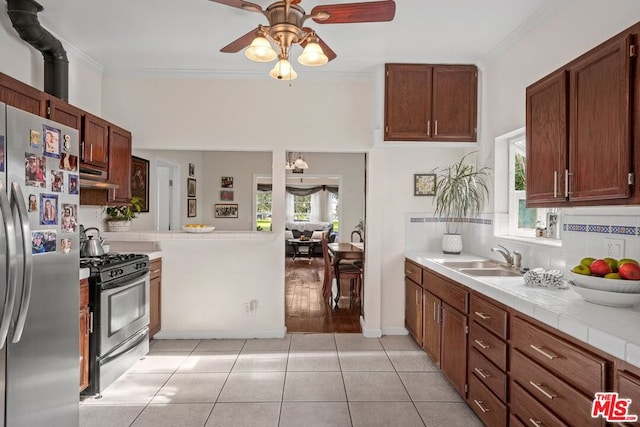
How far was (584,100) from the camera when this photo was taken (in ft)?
6.16

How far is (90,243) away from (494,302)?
116 inches

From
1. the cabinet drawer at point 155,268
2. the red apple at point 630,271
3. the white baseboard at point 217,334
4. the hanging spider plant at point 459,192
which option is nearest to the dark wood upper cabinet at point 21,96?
the cabinet drawer at point 155,268

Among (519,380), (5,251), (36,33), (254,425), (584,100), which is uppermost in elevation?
(36,33)

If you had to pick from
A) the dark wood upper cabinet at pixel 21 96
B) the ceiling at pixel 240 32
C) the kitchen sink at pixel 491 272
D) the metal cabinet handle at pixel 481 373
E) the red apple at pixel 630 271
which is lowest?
the metal cabinet handle at pixel 481 373

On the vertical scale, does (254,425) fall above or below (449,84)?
below

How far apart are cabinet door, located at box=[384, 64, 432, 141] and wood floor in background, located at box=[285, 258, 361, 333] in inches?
81.3

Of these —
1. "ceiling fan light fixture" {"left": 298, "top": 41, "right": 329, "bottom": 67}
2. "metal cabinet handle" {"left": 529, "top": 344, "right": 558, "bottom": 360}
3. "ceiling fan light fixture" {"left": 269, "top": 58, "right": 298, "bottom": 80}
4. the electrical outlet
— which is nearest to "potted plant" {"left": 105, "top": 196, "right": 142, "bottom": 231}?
"ceiling fan light fixture" {"left": 269, "top": 58, "right": 298, "bottom": 80}

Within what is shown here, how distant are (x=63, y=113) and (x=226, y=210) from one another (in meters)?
4.86

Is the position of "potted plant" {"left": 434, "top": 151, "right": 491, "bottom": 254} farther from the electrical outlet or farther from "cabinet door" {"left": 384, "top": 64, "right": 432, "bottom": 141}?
the electrical outlet

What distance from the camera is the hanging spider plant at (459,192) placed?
3709 mm

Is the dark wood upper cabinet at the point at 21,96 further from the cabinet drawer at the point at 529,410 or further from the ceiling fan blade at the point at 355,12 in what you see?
the cabinet drawer at the point at 529,410

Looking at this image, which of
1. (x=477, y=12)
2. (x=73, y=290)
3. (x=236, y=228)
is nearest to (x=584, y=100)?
(x=477, y=12)

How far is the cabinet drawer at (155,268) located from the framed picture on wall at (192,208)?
2.78m

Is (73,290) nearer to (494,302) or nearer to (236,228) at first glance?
(494,302)
